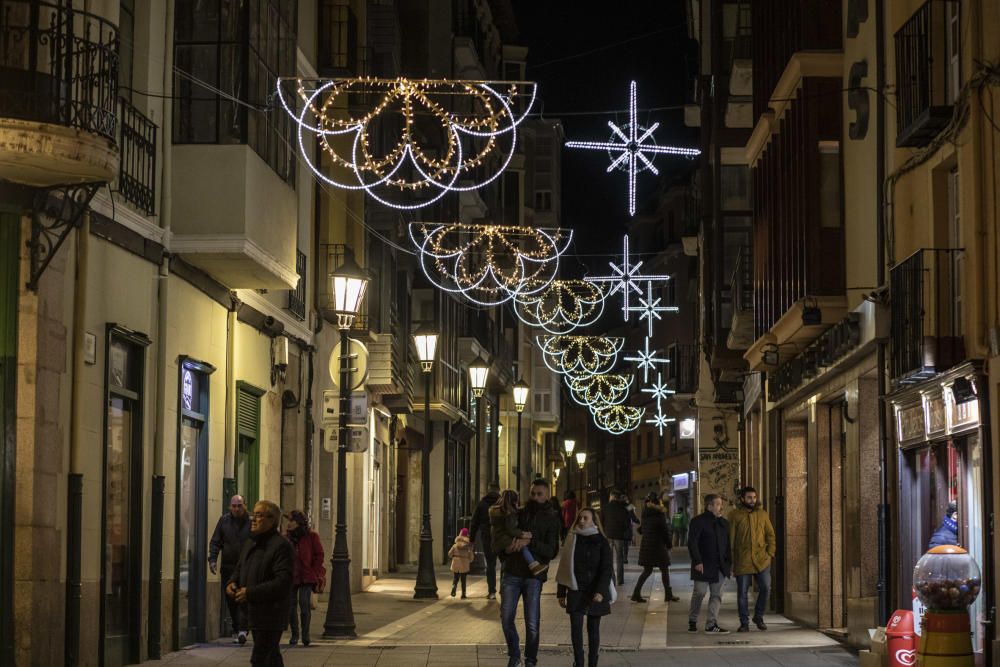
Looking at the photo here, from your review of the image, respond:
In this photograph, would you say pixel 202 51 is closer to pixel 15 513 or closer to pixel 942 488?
pixel 15 513

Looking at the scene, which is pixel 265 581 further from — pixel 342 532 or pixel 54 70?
pixel 342 532

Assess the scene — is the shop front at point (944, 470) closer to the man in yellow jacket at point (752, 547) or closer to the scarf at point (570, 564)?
the scarf at point (570, 564)

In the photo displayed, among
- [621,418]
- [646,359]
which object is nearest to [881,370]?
[646,359]

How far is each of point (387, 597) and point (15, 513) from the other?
16.5 meters

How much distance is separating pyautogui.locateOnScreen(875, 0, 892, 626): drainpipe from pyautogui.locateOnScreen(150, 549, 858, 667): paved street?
930mm

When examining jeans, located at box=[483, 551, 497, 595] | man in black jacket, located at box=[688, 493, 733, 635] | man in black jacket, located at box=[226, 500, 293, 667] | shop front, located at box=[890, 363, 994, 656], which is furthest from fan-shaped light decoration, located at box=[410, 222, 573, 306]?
man in black jacket, located at box=[226, 500, 293, 667]

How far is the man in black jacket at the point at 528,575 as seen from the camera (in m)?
16.5

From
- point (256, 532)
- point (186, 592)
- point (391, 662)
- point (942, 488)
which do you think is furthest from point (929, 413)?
point (186, 592)

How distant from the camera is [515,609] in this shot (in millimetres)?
16406

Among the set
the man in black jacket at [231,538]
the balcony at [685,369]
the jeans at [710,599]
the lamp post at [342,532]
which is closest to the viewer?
the man in black jacket at [231,538]

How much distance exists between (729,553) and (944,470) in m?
6.20

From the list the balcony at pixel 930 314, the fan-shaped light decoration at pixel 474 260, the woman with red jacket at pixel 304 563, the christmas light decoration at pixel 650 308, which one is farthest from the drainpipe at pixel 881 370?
the christmas light decoration at pixel 650 308

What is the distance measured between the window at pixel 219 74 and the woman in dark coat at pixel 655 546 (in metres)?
11.9

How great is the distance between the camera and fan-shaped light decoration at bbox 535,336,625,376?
188 ft
